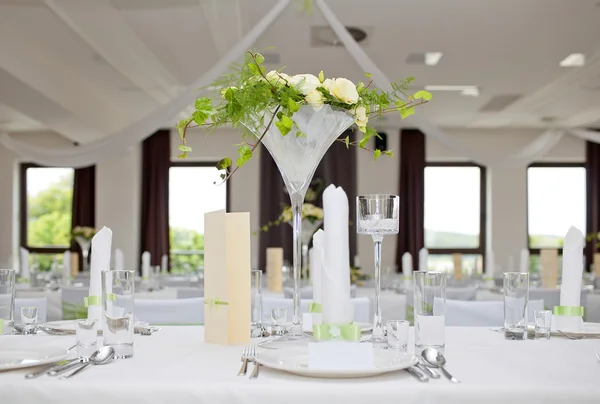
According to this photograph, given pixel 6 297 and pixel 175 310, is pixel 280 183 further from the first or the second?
pixel 6 297

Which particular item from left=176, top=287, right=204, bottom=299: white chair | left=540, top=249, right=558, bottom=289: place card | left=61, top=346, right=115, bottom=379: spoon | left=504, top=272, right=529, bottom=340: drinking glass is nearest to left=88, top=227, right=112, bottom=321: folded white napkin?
left=61, top=346, right=115, bottom=379: spoon

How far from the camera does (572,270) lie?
1998 millimetres

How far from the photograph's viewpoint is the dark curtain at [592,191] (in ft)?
39.8

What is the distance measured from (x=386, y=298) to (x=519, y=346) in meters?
2.70

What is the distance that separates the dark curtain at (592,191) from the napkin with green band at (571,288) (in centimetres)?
1096

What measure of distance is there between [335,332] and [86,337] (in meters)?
0.55

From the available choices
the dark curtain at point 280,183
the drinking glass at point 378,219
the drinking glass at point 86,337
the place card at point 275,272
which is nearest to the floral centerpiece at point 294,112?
the drinking glass at point 378,219

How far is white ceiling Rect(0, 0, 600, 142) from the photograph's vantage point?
5.61m

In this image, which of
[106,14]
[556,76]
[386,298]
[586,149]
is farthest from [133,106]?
[586,149]

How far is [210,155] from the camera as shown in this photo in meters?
12.0

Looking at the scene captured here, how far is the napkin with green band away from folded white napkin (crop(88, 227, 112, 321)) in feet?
4.10

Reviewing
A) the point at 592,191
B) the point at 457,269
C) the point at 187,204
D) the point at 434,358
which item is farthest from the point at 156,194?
the point at 434,358

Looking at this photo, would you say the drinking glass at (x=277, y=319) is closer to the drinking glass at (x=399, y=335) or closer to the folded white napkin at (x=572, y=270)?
the drinking glass at (x=399, y=335)

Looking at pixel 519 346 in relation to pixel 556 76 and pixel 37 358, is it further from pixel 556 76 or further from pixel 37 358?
pixel 556 76
